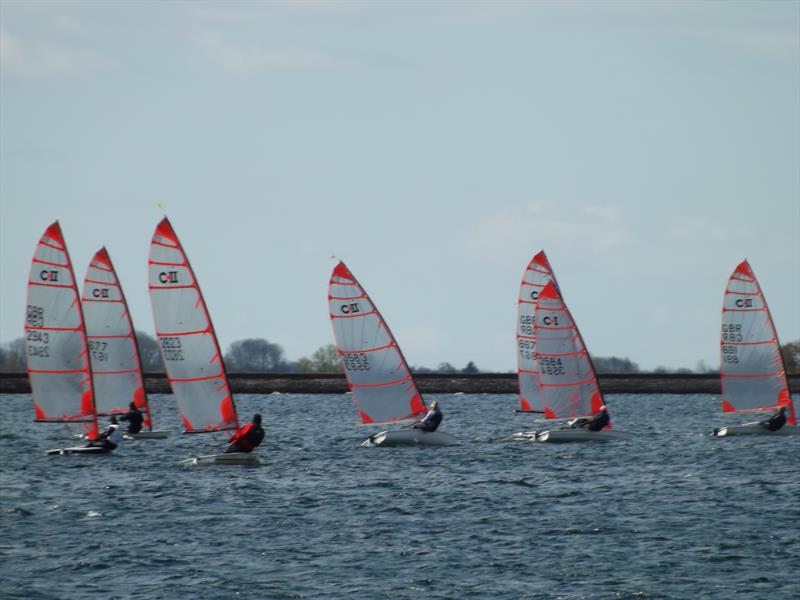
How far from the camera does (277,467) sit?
4338 centimetres

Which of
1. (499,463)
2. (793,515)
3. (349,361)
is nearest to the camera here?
(793,515)

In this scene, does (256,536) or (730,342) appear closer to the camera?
(256,536)

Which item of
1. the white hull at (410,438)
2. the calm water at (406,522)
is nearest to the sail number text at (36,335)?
the calm water at (406,522)

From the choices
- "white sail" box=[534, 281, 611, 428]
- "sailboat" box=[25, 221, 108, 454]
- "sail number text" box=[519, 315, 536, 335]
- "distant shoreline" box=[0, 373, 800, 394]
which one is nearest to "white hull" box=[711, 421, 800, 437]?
"white sail" box=[534, 281, 611, 428]

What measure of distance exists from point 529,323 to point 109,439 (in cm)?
2102

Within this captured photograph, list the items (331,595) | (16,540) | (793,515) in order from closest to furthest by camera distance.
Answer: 1. (331,595)
2. (16,540)
3. (793,515)

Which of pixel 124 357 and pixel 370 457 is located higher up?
pixel 124 357

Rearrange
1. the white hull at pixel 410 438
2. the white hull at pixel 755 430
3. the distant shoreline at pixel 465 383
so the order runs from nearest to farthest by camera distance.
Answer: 1. the white hull at pixel 410 438
2. the white hull at pixel 755 430
3. the distant shoreline at pixel 465 383

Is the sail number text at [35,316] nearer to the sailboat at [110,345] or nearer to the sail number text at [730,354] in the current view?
the sailboat at [110,345]

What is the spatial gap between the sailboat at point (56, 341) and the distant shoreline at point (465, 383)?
68.1 metres

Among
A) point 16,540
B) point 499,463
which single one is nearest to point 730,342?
point 499,463

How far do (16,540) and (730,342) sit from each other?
115 feet

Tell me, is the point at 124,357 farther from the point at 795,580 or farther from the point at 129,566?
the point at 795,580

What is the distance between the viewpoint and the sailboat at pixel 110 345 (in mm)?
53938
